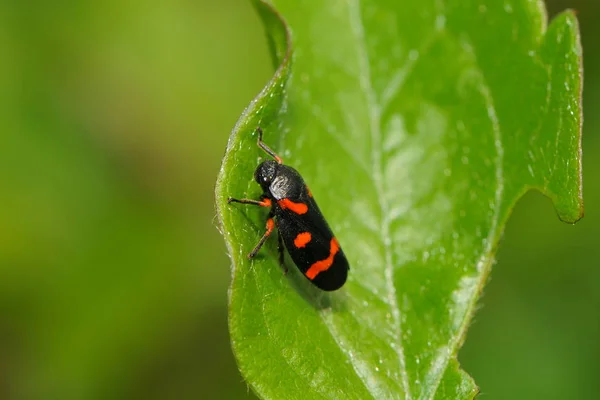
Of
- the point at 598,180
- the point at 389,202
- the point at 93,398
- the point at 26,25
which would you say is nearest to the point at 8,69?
the point at 26,25

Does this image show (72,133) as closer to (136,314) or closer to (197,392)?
(136,314)

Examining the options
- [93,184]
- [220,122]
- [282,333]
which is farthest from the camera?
[220,122]

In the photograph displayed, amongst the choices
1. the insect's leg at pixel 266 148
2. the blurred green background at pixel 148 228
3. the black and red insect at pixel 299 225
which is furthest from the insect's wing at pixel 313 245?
the blurred green background at pixel 148 228

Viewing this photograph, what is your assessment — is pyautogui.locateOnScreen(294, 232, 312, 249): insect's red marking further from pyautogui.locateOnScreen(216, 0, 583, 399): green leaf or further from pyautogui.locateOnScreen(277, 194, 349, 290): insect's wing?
pyautogui.locateOnScreen(216, 0, 583, 399): green leaf

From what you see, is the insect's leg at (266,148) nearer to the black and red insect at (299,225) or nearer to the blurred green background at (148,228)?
the black and red insect at (299,225)

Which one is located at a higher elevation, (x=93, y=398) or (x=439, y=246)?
(x=439, y=246)

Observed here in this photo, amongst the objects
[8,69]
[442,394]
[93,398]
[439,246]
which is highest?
[8,69]
